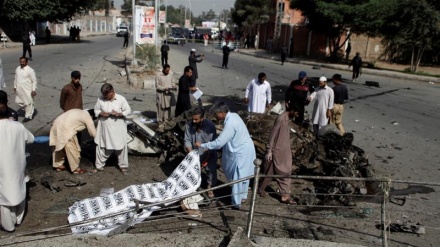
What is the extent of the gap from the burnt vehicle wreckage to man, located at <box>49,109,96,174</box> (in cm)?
112

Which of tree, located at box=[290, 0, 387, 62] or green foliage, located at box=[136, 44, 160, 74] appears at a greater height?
tree, located at box=[290, 0, 387, 62]

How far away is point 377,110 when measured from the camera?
1376 cm

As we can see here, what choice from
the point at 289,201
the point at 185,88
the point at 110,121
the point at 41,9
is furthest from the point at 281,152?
the point at 41,9

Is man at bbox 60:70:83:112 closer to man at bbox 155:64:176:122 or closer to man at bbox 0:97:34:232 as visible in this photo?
man at bbox 0:97:34:232

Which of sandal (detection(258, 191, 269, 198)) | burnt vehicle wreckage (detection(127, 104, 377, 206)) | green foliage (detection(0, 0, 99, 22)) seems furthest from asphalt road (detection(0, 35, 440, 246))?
green foliage (detection(0, 0, 99, 22))

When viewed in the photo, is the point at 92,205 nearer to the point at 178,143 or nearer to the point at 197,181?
the point at 197,181

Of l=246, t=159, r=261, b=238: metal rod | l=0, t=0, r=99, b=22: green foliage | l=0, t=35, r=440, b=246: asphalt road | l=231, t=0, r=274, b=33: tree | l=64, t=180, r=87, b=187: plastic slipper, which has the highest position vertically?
l=231, t=0, r=274, b=33: tree

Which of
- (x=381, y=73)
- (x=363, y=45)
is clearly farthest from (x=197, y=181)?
(x=363, y=45)

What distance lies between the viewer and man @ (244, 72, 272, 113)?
30.0 feet

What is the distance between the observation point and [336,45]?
32844 mm

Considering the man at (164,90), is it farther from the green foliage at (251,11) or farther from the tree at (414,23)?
the green foliage at (251,11)

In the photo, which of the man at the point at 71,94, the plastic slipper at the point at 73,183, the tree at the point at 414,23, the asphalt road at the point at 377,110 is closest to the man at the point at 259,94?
the asphalt road at the point at 377,110

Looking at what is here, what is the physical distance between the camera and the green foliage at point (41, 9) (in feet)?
108

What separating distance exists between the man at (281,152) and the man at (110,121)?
8.23ft
